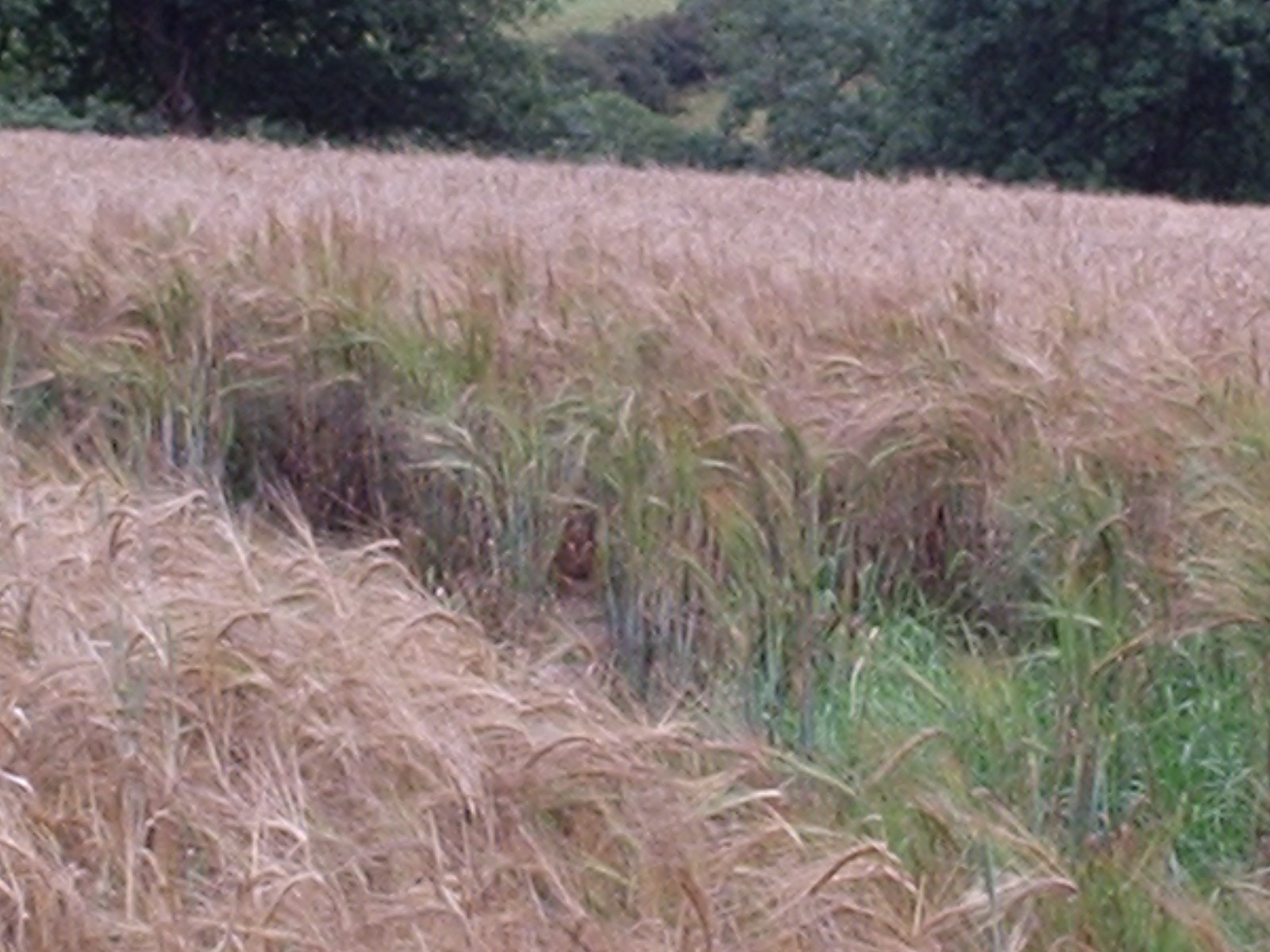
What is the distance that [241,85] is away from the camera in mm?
25953

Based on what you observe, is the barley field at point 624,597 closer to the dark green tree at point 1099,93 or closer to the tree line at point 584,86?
the tree line at point 584,86

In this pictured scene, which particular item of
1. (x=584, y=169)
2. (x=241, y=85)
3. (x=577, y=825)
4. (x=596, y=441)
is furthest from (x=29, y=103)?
(x=577, y=825)

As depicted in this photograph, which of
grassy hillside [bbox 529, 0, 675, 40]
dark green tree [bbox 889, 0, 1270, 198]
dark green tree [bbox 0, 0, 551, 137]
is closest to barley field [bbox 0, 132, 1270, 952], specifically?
dark green tree [bbox 0, 0, 551, 137]

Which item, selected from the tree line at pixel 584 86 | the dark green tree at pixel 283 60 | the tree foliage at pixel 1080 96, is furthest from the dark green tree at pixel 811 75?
the dark green tree at pixel 283 60

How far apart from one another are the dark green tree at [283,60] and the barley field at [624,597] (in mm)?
20264

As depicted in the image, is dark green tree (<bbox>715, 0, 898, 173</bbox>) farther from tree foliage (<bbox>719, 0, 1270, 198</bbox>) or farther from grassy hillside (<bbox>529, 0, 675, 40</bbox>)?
grassy hillside (<bbox>529, 0, 675, 40</bbox>)

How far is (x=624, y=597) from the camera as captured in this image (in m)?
4.11

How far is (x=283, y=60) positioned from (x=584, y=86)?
200 inches

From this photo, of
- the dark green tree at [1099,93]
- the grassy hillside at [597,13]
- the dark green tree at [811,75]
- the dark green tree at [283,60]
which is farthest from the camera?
the grassy hillside at [597,13]

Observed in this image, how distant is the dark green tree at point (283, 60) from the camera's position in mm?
25500

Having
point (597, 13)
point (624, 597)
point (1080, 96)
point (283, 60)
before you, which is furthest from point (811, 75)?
point (624, 597)

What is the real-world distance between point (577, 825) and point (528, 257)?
286 cm

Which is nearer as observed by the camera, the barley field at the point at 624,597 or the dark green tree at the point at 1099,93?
the barley field at the point at 624,597

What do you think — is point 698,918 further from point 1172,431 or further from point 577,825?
point 1172,431
